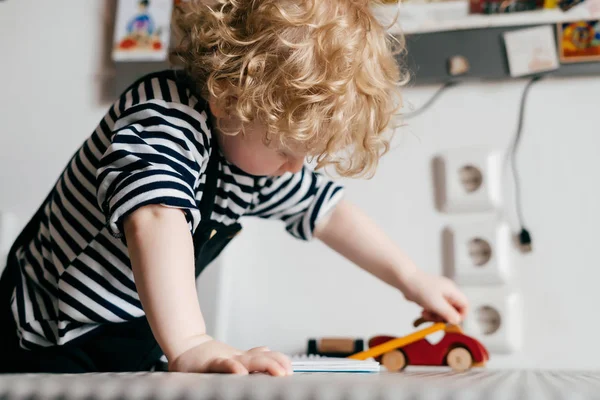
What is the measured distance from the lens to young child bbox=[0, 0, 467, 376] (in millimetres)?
577

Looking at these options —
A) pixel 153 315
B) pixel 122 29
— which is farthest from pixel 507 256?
pixel 122 29

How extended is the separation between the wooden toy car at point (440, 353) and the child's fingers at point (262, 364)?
0.38 metres

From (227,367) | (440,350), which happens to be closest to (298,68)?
(227,367)

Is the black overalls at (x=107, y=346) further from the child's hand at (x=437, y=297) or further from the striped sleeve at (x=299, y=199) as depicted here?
the child's hand at (x=437, y=297)

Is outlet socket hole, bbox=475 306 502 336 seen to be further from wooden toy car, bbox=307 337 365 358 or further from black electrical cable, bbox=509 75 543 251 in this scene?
wooden toy car, bbox=307 337 365 358

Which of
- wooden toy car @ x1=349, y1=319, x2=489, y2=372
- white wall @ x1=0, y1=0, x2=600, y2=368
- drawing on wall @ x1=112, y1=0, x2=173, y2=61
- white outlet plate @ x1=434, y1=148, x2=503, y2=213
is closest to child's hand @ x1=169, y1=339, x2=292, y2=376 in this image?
wooden toy car @ x1=349, y1=319, x2=489, y2=372

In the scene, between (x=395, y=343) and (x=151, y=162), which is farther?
(x=395, y=343)

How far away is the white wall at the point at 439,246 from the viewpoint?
1.04 meters

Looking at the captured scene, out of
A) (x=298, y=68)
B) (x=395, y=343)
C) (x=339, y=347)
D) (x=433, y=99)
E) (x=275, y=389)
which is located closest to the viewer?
(x=275, y=389)

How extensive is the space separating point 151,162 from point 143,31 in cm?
74

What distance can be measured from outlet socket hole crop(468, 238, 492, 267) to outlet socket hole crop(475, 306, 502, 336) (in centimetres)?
8

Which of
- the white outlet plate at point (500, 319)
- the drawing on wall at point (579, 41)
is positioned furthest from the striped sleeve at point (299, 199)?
the drawing on wall at point (579, 41)

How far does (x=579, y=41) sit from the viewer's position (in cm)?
107

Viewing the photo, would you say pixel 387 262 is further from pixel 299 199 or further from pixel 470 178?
pixel 470 178
